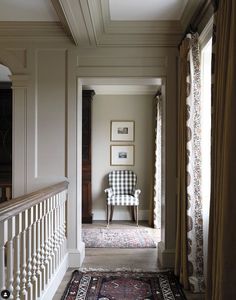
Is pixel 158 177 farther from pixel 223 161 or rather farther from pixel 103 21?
pixel 223 161

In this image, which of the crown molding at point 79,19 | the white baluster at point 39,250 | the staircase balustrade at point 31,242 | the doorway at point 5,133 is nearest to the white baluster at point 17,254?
the staircase balustrade at point 31,242

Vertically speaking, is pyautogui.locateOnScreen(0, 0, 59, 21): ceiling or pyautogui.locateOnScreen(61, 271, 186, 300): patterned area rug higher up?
pyautogui.locateOnScreen(0, 0, 59, 21): ceiling

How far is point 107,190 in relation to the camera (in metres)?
5.81

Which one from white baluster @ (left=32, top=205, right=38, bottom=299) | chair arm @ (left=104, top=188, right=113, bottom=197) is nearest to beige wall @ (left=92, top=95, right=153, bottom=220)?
chair arm @ (left=104, top=188, right=113, bottom=197)

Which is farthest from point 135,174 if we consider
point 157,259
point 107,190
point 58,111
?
point 58,111

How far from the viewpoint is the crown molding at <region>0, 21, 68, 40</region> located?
3508mm

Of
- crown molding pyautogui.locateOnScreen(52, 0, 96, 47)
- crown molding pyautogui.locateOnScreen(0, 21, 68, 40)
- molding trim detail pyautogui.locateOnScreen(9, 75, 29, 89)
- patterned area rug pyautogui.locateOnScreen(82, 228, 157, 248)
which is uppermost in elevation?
crown molding pyautogui.locateOnScreen(0, 21, 68, 40)

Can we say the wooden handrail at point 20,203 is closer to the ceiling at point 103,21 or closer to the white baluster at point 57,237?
the white baluster at point 57,237

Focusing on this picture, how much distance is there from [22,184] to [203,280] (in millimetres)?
2102

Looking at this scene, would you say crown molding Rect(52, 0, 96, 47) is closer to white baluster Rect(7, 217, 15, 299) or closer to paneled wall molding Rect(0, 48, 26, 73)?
paneled wall molding Rect(0, 48, 26, 73)

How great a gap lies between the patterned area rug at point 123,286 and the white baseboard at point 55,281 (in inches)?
4.1

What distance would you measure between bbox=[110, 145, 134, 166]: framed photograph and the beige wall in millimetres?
77

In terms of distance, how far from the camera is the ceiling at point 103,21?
9.70 feet

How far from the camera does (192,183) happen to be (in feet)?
9.50
